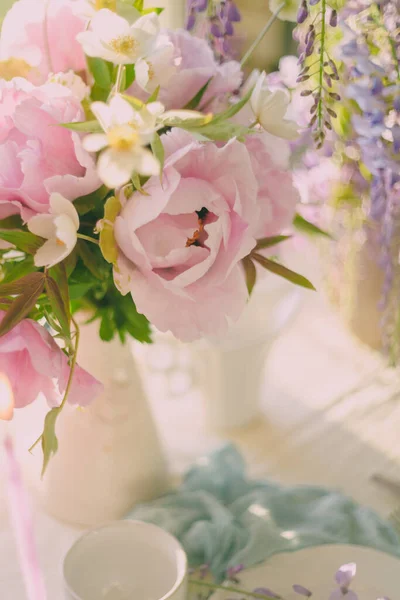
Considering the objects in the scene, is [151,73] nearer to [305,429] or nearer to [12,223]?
[12,223]

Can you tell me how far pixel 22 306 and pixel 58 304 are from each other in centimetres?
2

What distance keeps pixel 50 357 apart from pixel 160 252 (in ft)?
0.30

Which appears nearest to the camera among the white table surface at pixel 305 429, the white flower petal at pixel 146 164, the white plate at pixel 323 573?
the white flower petal at pixel 146 164

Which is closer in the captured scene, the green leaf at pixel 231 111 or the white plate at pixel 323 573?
the green leaf at pixel 231 111

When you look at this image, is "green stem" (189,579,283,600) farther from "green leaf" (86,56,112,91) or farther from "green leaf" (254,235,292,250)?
"green leaf" (86,56,112,91)

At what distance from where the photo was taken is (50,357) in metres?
0.37

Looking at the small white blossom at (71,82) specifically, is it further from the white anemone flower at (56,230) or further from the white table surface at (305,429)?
the white table surface at (305,429)

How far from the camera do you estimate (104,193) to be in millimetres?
422

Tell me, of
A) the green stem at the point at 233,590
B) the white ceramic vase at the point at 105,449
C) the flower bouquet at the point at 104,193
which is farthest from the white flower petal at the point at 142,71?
the green stem at the point at 233,590

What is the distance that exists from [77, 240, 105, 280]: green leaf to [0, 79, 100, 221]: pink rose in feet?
0.12

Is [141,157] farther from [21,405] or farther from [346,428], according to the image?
[346,428]

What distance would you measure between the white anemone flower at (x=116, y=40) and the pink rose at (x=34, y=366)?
0.51 feet

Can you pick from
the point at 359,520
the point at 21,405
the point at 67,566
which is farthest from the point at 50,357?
the point at 359,520

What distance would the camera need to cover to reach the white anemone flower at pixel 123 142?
0.29m
